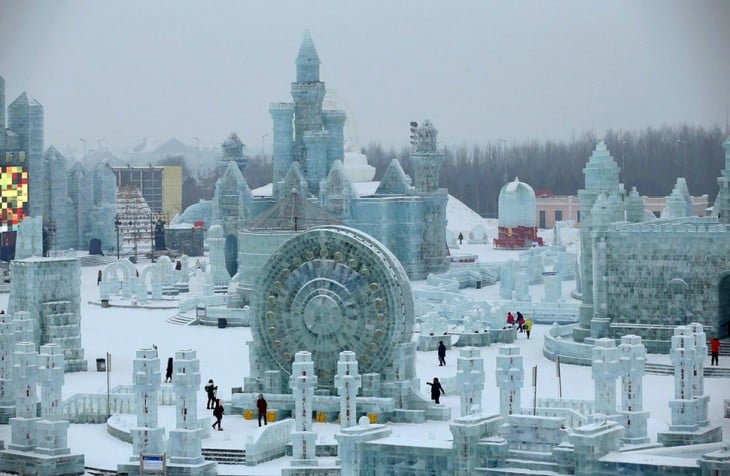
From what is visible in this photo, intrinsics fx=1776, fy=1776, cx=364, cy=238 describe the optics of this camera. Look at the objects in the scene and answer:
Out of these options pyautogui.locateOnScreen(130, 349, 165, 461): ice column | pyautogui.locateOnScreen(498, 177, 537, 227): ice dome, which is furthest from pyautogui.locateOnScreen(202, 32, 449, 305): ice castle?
pyautogui.locateOnScreen(130, 349, 165, 461): ice column

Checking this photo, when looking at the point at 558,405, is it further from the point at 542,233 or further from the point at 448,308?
the point at 542,233

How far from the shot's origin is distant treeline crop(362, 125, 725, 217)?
251ft

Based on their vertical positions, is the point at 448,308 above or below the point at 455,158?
below

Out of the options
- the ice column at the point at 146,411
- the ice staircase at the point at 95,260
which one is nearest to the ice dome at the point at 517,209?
the ice staircase at the point at 95,260

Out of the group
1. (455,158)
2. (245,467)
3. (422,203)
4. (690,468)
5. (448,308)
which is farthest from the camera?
(455,158)

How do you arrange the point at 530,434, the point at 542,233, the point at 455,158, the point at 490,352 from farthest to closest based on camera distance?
the point at 455,158 → the point at 542,233 → the point at 490,352 → the point at 530,434

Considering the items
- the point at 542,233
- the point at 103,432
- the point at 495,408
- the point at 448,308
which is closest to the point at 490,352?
the point at 448,308

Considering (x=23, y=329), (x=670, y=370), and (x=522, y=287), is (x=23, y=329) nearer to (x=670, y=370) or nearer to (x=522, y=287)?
(x=670, y=370)

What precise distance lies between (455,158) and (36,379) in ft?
236

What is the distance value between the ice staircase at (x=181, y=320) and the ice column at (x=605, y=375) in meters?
20.9

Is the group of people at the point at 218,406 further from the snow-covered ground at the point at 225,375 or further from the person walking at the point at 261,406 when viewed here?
the snow-covered ground at the point at 225,375

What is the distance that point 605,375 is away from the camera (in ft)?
91.7

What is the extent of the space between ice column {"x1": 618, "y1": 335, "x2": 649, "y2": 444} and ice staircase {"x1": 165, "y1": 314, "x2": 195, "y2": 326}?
68.5 ft

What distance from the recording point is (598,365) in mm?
27891
